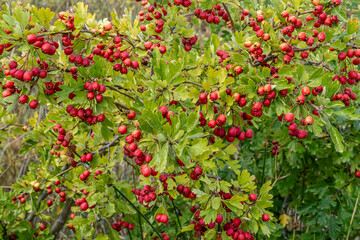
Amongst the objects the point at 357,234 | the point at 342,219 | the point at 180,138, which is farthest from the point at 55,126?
the point at 357,234

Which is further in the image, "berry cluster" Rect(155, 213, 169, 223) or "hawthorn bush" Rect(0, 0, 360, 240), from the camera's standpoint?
"berry cluster" Rect(155, 213, 169, 223)

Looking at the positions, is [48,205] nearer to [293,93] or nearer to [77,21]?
[77,21]

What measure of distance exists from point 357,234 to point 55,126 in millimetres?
2928

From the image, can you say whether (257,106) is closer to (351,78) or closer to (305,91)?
(305,91)

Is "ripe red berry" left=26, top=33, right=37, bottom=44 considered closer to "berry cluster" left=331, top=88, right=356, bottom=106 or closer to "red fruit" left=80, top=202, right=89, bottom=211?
"red fruit" left=80, top=202, right=89, bottom=211

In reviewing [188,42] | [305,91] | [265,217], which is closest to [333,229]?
[265,217]

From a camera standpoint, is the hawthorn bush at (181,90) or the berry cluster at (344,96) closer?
the hawthorn bush at (181,90)

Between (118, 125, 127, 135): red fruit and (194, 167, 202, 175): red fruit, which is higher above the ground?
(118, 125, 127, 135): red fruit

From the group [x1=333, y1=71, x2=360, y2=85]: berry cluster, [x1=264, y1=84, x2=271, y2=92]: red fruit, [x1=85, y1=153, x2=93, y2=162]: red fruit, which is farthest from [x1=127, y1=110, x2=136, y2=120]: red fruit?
[x1=333, y1=71, x2=360, y2=85]: berry cluster

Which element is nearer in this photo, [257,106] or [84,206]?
[257,106]

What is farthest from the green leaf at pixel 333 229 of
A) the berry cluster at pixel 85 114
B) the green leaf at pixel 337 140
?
the berry cluster at pixel 85 114

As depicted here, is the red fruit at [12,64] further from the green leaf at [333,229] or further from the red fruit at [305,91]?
the green leaf at [333,229]

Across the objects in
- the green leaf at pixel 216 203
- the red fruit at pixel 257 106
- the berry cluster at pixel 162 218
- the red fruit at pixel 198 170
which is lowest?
the berry cluster at pixel 162 218

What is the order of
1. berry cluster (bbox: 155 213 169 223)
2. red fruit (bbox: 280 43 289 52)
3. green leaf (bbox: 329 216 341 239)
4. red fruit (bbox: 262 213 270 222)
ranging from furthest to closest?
green leaf (bbox: 329 216 341 239)
berry cluster (bbox: 155 213 169 223)
red fruit (bbox: 262 213 270 222)
red fruit (bbox: 280 43 289 52)
